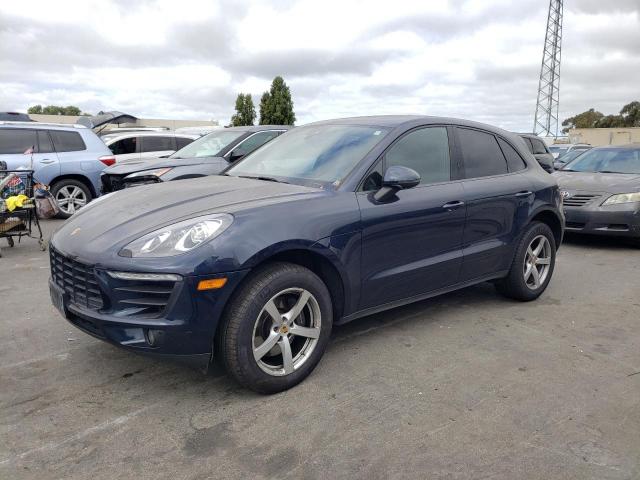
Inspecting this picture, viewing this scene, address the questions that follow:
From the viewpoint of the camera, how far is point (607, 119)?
291 ft

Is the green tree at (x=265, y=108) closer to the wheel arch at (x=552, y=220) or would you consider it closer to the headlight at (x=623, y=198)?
the headlight at (x=623, y=198)

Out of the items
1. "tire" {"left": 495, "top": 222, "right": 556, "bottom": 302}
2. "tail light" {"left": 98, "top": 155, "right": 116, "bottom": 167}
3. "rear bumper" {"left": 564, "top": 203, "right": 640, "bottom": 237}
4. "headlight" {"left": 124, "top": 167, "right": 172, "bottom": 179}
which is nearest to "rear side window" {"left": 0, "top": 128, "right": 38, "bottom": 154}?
"tail light" {"left": 98, "top": 155, "right": 116, "bottom": 167}

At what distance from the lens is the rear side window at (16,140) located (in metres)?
9.81

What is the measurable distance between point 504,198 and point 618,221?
3.88 m

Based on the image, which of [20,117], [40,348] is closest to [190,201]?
[40,348]

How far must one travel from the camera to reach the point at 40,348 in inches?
157

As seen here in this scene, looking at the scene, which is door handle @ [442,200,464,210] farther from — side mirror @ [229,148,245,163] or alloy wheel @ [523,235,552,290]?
side mirror @ [229,148,245,163]

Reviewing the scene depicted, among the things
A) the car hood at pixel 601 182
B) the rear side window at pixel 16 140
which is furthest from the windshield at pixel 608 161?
the rear side window at pixel 16 140

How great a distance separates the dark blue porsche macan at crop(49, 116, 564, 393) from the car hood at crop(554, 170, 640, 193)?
140 inches

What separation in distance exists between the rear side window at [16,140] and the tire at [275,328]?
329 inches

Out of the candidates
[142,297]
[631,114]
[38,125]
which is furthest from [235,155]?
[631,114]

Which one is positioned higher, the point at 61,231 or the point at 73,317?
the point at 61,231

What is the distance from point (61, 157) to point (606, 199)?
8938mm

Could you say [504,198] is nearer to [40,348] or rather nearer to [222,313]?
[222,313]
